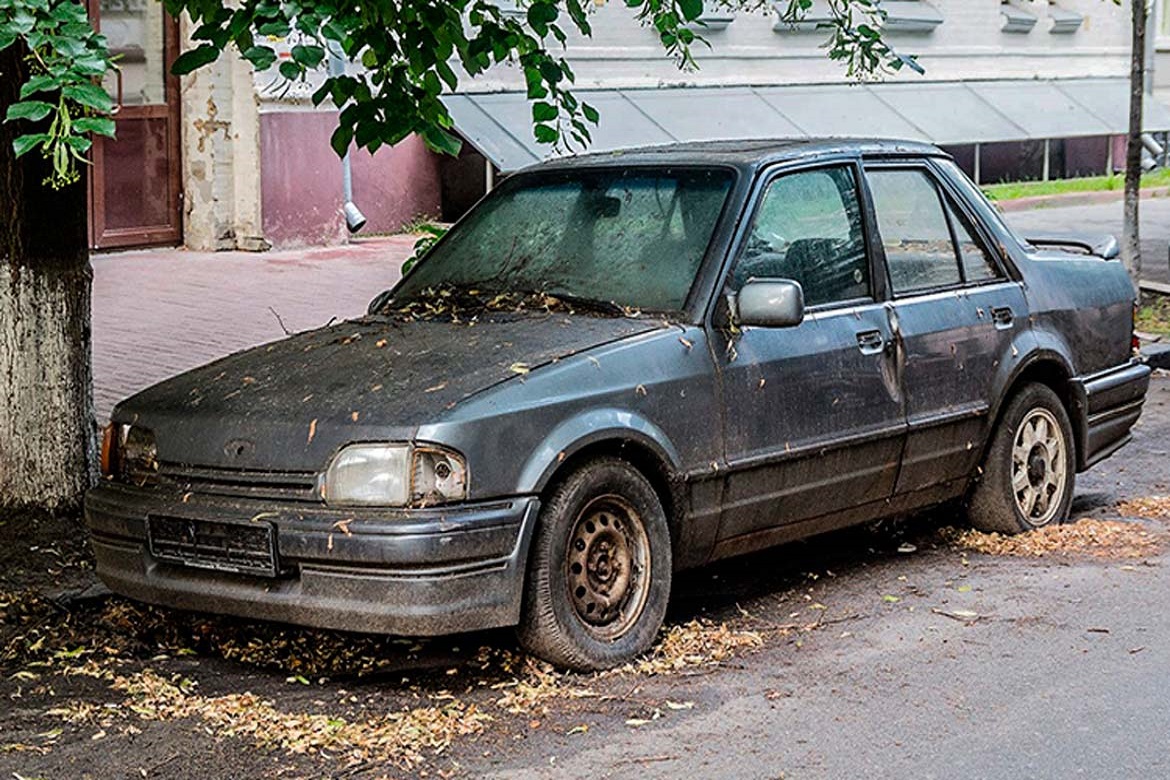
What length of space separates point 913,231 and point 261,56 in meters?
2.59

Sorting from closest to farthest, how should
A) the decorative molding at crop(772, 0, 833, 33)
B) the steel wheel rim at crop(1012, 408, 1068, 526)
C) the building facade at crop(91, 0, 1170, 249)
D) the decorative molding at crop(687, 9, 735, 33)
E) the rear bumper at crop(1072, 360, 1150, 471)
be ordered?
the steel wheel rim at crop(1012, 408, 1068, 526)
the rear bumper at crop(1072, 360, 1150, 471)
the building facade at crop(91, 0, 1170, 249)
the decorative molding at crop(687, 9, 735, 33)
the decorative molding at crop(772, 0, 833, 33)

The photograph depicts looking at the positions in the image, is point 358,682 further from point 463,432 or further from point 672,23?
point 672,23

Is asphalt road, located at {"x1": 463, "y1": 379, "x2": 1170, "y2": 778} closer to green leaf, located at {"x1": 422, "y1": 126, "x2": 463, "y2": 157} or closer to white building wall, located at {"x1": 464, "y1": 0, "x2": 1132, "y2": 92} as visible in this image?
green leaf, located at {"x1": 422, "y1": 126, "x2": 463, "y2": 157}

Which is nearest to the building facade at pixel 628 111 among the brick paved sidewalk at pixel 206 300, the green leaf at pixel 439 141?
the brick paved sidewalk at pixel 206 300

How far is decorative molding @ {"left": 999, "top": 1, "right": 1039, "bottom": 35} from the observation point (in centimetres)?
2772

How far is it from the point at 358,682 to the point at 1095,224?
17.7m

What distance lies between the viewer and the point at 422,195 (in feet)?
66.3

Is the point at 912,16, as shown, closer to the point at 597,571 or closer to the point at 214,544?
the point at 597,571

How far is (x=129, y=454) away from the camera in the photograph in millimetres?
6285

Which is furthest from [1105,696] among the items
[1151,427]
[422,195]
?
[422,195]

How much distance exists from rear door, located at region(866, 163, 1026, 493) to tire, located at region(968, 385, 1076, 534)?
184 millimetres

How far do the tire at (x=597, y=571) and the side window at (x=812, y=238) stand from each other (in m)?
0.98

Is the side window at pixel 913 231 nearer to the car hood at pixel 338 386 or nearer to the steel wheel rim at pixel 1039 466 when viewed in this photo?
the steel wheel rim at pixel 1039 466

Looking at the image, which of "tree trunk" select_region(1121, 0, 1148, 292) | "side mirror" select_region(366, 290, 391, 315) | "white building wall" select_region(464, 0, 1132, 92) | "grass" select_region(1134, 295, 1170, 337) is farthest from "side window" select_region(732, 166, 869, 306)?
"white building wall" select_region(464, 0, 1132, 92)
